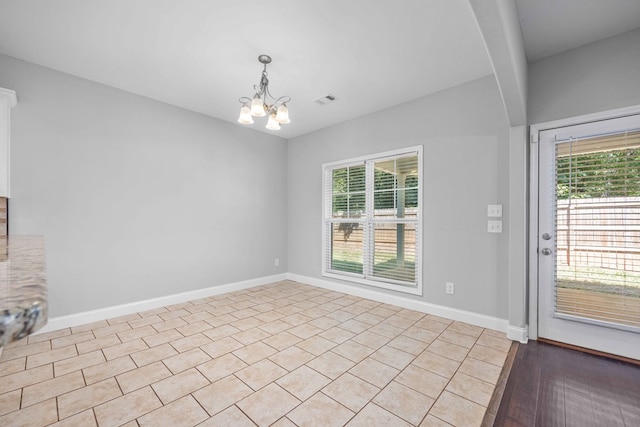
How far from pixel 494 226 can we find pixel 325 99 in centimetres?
243

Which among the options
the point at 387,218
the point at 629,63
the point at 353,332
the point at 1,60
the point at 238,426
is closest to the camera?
the point at 238,426

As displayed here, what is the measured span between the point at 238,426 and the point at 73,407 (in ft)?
3.55

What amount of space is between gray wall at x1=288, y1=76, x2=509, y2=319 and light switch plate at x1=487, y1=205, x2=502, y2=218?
2.0 inches

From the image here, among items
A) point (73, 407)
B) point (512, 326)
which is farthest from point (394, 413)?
point (73, 407)

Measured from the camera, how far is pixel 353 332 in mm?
2934

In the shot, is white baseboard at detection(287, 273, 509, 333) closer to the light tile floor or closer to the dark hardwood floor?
the light tile floor

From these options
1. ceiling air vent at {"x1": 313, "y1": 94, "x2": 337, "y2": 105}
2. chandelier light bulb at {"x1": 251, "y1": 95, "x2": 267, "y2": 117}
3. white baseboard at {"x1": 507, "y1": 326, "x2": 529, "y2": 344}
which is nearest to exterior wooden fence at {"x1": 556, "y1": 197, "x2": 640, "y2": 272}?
white baseboard at {"x1": 507, "y1": 326, "x2": 529, "y2": 344}

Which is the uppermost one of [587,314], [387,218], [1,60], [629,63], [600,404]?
[1,60]

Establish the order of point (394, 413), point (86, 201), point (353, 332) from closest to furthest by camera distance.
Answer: point (394, 413) < point (353, 332) < point (86, 201)

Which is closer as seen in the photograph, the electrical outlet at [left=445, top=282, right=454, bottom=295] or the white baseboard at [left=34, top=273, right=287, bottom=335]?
the white baseboard at [left=34, top=273, right=287, bottom=335]

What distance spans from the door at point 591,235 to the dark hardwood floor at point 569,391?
268 mm

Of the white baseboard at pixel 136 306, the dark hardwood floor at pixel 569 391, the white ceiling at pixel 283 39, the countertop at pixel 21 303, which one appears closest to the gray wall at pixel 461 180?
the white ceiling at pixel 283 39

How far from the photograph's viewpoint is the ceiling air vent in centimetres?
355

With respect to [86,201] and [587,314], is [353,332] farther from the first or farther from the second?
[86,201]
